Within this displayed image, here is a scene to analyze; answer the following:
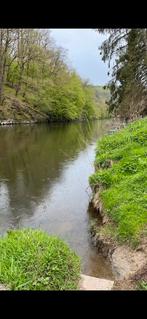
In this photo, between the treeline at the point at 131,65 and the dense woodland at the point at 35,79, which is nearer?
the treeline at the point at 131,65

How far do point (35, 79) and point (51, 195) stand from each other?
132 feet

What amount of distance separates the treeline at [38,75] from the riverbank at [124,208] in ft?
104

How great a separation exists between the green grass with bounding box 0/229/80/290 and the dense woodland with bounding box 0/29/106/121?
35.5 meters

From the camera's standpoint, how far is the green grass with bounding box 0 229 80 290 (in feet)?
13.9

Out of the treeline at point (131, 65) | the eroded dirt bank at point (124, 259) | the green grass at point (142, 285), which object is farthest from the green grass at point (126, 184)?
the treeline at point (131, 65)

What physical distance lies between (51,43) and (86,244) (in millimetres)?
48109

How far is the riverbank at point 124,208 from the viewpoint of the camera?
5.72 meters

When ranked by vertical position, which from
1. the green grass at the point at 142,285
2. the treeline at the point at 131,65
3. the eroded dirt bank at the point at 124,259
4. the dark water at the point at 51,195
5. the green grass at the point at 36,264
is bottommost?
the dark water at the point at 51,195

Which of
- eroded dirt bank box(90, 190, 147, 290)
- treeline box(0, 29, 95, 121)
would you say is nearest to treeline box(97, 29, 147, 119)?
eroded dirt bank box(90, 190, 147, 290)

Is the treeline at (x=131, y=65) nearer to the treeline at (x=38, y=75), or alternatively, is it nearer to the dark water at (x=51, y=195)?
the dark water at (x=51, y=195)

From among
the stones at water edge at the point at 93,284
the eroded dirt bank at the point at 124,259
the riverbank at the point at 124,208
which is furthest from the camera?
the riverbank at the point at 124,208

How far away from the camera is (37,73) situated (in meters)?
49.9

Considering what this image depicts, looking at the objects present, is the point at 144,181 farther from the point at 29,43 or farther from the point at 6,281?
the point at 29,43
